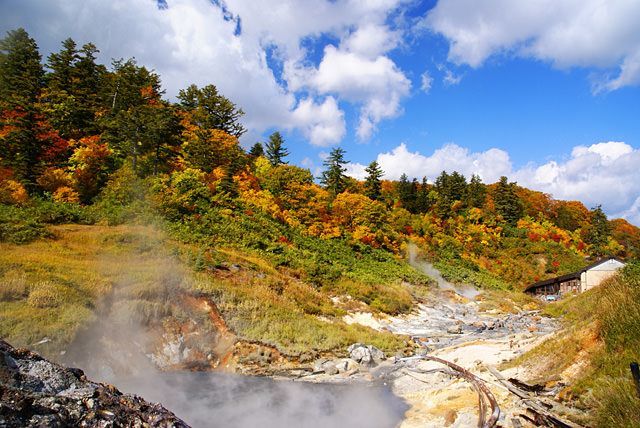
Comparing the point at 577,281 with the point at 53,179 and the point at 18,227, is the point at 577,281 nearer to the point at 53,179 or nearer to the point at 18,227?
the point at 18,227

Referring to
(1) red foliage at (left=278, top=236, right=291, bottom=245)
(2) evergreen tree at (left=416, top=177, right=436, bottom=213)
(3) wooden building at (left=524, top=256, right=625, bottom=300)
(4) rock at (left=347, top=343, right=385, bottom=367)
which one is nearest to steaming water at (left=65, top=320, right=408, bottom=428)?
(4) rock at (left=347, top=343, right=385, bottom=367)

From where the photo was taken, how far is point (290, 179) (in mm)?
39750

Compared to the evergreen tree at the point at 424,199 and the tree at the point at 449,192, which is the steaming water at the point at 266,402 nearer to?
the tree at the point at 449,192

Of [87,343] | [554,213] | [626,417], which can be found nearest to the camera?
[626,417]

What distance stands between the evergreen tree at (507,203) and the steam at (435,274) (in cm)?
3178

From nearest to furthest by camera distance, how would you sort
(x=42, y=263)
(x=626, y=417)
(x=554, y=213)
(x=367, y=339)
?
(x=626, y=417), (x=42, y=263), (x=367, y=339), (x=554, y=213)

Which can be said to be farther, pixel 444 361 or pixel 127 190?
pixel 127 190

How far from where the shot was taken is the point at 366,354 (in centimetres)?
1395

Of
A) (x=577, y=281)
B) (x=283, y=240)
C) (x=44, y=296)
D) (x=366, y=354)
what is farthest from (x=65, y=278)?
(x=577, y=281)

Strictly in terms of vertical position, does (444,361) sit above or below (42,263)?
below

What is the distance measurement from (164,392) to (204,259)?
10535 millimetres

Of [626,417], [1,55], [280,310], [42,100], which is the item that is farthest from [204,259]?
[1,55]

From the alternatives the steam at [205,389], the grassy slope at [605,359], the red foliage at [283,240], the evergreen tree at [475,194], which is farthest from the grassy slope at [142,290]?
the evergreen tree at [475,194]

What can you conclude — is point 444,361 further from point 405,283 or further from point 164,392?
→ point 405,283
